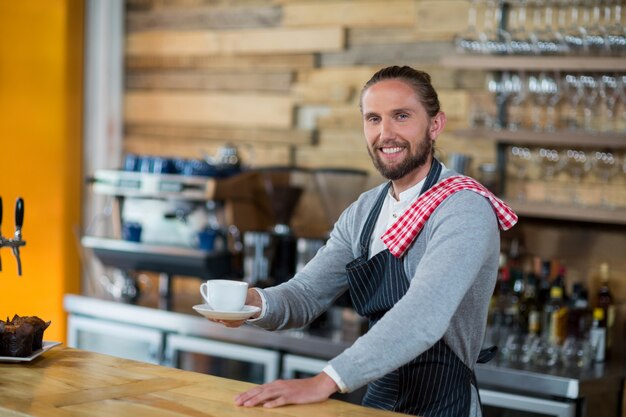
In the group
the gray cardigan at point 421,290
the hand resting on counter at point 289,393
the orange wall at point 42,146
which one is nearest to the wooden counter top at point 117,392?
the hand resting on counter at point 289,393

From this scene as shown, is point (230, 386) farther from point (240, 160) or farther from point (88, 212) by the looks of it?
point (88, 212)

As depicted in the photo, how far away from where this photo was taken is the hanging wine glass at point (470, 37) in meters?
4.18

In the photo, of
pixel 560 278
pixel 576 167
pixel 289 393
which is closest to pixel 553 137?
pixel 576 167

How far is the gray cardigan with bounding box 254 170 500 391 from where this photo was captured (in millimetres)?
2088

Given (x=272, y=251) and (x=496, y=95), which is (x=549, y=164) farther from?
(x=272, y=251)

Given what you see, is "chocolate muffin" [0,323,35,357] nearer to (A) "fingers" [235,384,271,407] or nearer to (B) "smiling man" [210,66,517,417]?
(B) "smiling man" [210,66,517,417]

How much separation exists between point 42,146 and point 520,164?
8.53 feet

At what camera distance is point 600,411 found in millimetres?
3490

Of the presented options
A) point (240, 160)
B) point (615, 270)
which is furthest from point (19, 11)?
point (615, 270)

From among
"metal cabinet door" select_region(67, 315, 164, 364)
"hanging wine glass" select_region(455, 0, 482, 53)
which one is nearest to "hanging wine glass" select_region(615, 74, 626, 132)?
"hanging wine glass" select_region(455, 0, 482, 53)

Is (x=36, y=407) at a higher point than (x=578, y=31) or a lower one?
lower

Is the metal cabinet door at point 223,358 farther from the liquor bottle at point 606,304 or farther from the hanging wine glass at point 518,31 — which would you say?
the hanging wine glass at point 518,31

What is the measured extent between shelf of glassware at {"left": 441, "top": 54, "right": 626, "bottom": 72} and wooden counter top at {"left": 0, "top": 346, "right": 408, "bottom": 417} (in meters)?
2.16

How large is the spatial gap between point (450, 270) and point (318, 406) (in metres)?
0.40
